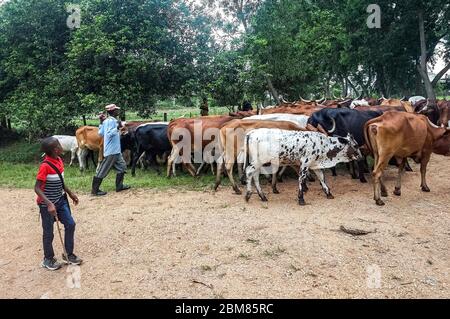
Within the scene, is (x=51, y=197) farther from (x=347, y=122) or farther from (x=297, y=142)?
(x=347, y=122)

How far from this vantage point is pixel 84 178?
10.8 metres

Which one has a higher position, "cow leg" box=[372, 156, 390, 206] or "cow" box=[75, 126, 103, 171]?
"cow" box=[75, 126, 103, 171]

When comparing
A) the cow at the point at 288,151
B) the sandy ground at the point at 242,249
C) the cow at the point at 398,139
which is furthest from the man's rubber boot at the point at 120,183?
the cow at the point at 398,139

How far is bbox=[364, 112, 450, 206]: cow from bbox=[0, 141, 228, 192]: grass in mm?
3507

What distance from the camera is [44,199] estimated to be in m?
4.90

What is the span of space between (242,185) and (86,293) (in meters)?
5.31

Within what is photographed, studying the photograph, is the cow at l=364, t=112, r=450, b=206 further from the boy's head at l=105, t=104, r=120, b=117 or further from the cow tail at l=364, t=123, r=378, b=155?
the boy's head at l=105, t=104, r=120, b=117

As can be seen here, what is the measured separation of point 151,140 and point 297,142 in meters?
4.86

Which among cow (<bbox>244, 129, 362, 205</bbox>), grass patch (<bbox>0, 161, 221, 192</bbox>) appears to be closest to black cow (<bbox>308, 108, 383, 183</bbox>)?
cow (<bbox>244, 129, 362, 205</bbox>)

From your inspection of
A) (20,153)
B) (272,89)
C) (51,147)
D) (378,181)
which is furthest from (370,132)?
(20,153)

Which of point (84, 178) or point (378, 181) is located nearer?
point (378, 181)

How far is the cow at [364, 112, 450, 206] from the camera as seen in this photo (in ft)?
25.1

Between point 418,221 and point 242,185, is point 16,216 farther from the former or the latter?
point 418,221

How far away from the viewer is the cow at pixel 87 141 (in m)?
12.1
